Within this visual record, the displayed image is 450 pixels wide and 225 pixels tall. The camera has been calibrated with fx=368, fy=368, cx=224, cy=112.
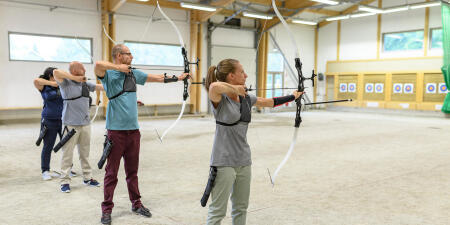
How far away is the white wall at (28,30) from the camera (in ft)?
29.4

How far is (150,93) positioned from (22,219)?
8.78 meters

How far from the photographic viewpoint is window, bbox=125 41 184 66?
1089cm

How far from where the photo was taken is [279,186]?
3.54m

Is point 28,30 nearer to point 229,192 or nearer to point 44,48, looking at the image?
point 44,48

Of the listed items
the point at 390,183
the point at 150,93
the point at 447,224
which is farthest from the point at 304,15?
the point at 447,224

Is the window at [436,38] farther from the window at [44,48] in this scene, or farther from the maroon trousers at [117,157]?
the maroon trousers at [117,157]

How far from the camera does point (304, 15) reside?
1465 centimetres

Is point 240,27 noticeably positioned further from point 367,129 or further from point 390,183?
point 390,183

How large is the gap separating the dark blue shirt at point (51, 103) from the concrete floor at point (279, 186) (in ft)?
2.17

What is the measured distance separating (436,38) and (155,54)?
9489mm

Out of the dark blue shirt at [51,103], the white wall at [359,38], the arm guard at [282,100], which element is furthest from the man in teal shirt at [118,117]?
the white wall at [359,38]

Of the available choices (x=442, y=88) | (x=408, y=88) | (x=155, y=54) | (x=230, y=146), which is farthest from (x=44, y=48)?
(x=442, y=88)

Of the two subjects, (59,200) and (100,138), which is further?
(100,138)

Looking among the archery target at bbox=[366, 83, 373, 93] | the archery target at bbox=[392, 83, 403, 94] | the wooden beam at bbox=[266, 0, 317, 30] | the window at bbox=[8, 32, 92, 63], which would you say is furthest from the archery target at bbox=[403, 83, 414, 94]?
the window at bbox=[8, 32, 92, 63]
